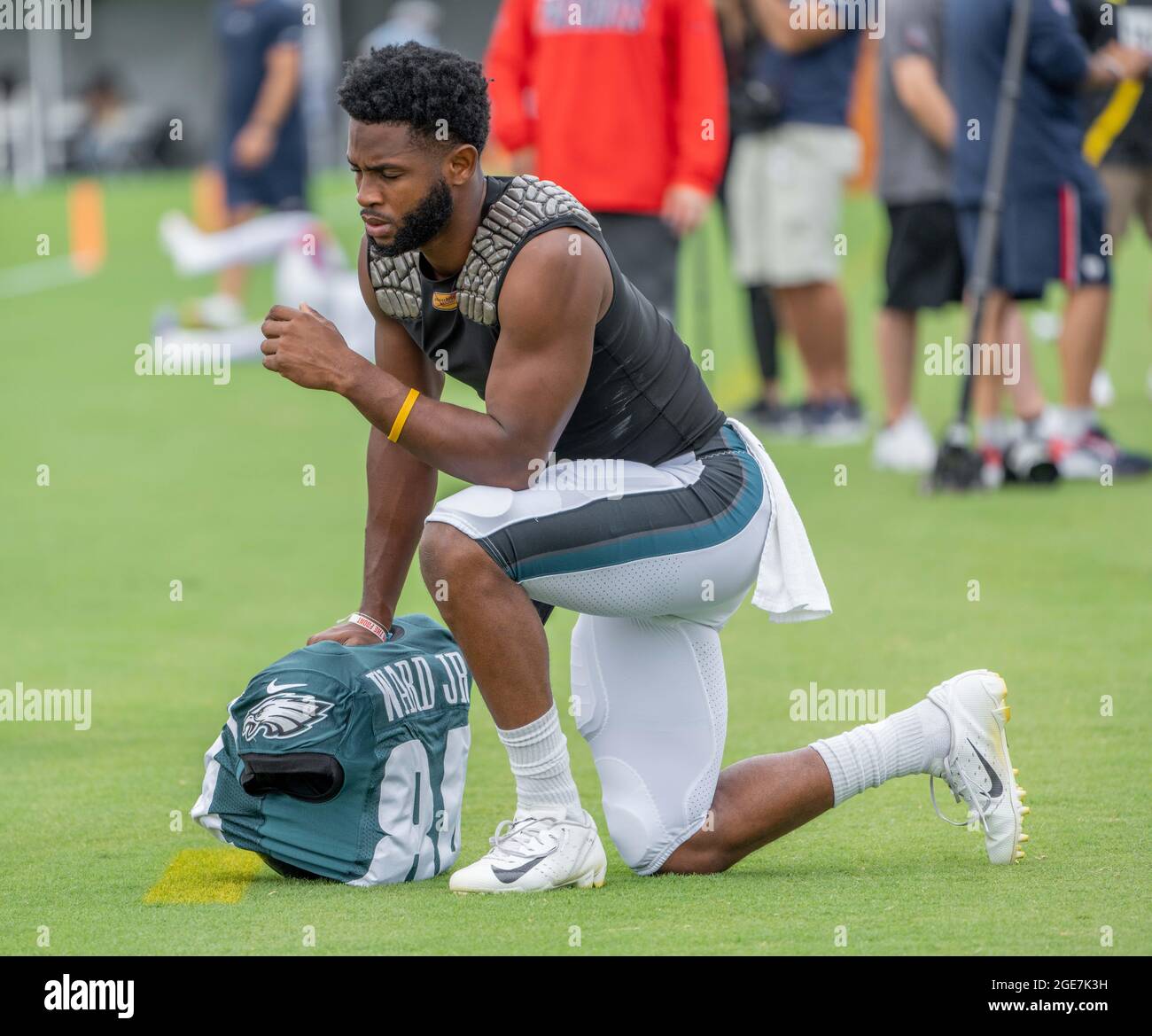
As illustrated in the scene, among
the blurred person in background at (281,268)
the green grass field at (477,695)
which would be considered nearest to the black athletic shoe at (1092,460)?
the green grass field at (477,695)

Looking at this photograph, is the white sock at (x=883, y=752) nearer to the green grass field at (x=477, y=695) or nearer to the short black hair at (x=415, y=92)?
the green grass field at (x=477, y=695)

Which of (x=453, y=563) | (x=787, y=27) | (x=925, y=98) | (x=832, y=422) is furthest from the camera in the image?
(x=832, y=422)

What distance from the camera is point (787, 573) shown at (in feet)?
13.6

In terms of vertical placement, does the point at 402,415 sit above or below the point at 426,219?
below

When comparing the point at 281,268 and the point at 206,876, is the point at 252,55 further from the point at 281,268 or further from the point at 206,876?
the point at 206,876

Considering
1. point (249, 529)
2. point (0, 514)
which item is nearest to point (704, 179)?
point (249, 529)

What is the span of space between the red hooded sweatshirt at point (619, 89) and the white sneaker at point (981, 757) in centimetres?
426

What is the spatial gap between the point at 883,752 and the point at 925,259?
18.2ft

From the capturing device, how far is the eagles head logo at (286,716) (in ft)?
12.8

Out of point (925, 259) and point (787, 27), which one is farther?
point (787, 27)

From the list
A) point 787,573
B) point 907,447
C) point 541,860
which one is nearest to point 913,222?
point 907,447

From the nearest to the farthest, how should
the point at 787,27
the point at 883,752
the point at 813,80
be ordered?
the point at 883,752
the point at 787,27
the point at 813,80

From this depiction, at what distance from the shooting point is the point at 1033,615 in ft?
21.2
